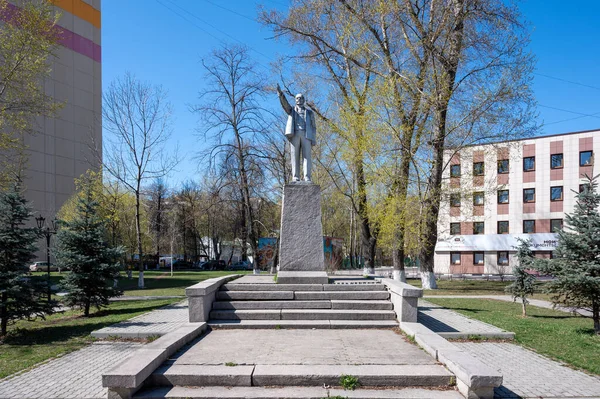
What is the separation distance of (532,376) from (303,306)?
426 centimetres

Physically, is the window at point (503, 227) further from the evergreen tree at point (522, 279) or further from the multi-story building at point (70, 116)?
the multi-story building at point (70, 116)

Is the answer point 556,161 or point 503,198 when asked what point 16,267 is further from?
point 556,161

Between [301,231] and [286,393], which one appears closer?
[286,393]

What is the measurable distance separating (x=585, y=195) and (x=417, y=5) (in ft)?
A: 41.3

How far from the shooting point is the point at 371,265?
2341cm

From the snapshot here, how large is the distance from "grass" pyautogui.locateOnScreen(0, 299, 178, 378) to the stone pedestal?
4.72m

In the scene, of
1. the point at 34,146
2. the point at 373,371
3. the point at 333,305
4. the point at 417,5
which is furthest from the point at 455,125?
the point at 34,146

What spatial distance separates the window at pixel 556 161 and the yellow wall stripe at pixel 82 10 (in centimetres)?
4595

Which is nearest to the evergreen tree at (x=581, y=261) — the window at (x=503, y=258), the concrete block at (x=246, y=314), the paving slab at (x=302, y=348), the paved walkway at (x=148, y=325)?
the paving slab at (x=302, y=348)

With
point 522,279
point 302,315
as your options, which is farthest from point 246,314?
point 522,279

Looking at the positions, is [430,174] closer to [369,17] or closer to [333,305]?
[369,17]

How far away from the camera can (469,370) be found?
488 cm

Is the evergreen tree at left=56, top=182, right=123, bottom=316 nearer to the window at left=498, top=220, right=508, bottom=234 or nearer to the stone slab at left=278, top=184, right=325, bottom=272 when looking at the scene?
the stone slab at left=278, top=184, right=325, bottom=272

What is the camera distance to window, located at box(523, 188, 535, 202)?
36.1m
